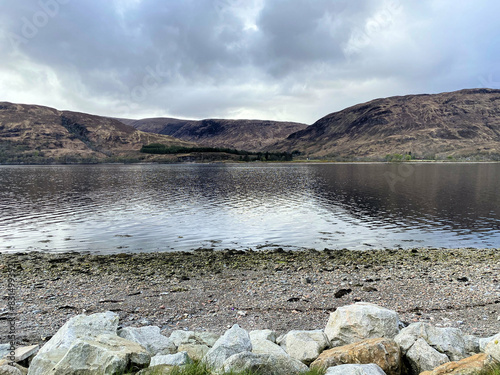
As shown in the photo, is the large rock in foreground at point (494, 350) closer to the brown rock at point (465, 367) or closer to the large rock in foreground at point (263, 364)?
the brown rock at point (465, 367)

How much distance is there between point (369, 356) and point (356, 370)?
114cm

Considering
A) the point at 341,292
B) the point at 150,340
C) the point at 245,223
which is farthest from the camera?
the point at 245,223

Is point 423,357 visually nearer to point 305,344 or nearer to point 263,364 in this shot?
point 305,344

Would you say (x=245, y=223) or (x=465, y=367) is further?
(x=245, y=223)

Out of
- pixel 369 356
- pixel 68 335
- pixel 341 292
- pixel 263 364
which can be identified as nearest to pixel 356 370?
pixel 369 356

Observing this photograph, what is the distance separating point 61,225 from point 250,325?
31033mm

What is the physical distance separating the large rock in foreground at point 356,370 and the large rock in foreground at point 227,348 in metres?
2.10

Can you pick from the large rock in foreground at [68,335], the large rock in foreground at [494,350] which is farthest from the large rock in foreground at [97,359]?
the large rock in foreground at [494,350]

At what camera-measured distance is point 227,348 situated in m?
7.72

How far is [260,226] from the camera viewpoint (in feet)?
117

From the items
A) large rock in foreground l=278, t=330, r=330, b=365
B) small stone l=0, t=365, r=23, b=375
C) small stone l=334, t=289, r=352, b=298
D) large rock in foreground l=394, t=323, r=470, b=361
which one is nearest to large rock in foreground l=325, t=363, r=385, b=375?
large rock in foreground l=278, t=330, r=330, b=365

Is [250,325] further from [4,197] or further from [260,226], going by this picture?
[4,197]

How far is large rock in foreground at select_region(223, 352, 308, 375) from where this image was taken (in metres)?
6.93

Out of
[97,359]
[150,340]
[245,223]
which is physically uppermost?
[97,359]
